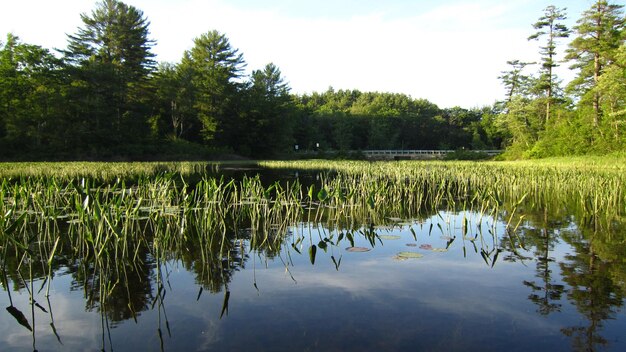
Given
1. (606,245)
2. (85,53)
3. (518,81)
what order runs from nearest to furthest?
(606,245), (85,53), (518,81)

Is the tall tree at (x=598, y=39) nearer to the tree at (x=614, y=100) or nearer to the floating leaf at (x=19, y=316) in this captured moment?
the tree at (x=614, y=100)

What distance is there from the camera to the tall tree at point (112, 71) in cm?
3900

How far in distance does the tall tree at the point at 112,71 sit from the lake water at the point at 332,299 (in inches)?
1480

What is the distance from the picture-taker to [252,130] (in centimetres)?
5269

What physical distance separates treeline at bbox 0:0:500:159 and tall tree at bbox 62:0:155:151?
0.10 meters

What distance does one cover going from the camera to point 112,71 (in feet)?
131

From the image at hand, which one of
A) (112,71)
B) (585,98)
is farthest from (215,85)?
(585,98)

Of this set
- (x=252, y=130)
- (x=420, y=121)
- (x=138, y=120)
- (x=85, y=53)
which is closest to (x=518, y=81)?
(x=420, y=121)

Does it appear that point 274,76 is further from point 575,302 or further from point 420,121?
point 575,302

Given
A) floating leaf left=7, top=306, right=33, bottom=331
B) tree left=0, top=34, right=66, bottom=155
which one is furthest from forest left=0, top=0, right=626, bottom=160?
floating leaf left=7, top=306, right=33, bottom=331

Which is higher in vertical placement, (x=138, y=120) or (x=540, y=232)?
(x=138, y=120)

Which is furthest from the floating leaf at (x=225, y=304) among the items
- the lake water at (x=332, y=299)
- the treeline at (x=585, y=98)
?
the treeline at (x=585, y=98)

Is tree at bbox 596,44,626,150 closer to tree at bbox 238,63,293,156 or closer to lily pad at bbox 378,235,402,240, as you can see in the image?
lily pad at bbox 378,235,402,240

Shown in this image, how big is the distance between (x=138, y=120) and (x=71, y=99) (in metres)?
6.47
